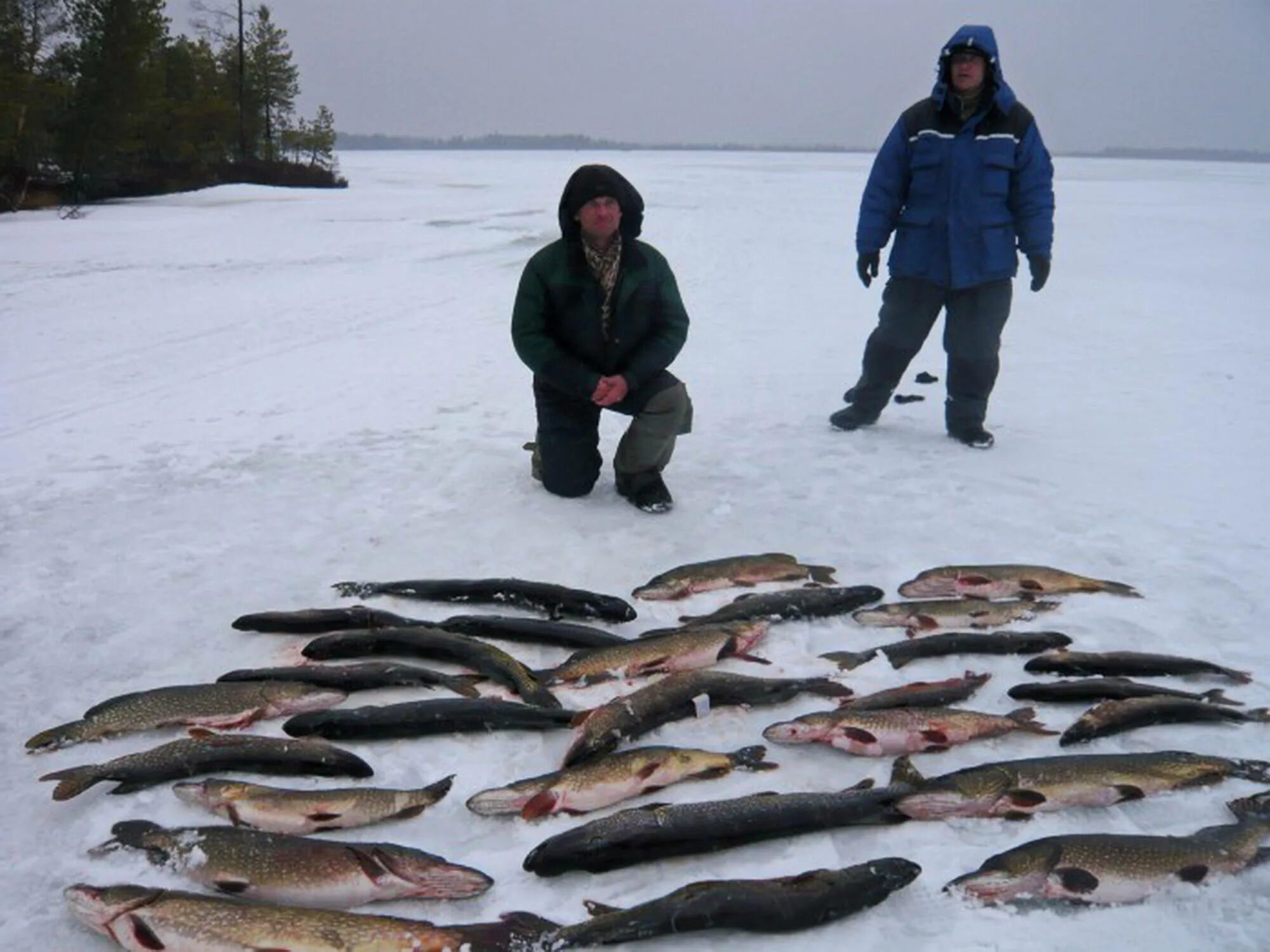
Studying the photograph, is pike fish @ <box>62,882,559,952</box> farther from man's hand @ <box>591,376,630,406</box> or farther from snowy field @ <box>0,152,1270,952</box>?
man's hand @ <box>591,376,630,406</box>

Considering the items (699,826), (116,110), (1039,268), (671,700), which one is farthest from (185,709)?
(116,110)

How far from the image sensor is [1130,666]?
3.79 m

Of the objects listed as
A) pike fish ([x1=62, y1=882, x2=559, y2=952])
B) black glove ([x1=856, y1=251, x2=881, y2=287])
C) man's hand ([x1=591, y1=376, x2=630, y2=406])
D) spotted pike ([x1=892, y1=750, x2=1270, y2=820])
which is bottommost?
pike fish ([x1=62, y1=882, x2=559, y2=952])

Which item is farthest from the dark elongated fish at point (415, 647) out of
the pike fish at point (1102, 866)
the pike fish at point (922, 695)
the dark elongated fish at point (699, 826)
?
the pike fish at point (1102, 866)

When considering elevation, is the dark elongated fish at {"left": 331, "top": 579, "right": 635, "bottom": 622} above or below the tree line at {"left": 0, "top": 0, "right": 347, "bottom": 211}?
below

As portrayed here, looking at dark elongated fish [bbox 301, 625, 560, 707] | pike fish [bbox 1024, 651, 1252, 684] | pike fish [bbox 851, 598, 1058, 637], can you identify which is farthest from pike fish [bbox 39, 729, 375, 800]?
pike fish [bbox 1024, 651, 1252, 684]

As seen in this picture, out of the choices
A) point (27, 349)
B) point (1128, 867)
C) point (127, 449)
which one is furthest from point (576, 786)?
point (27, 349)

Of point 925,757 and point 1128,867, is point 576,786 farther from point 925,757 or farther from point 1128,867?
point 1128,867

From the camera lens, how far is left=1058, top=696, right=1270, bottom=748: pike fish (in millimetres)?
3369

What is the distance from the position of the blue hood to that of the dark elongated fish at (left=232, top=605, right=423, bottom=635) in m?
4.90

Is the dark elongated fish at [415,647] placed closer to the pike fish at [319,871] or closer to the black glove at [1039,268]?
the pike fish at [319,871]

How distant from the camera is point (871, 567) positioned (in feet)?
16.1

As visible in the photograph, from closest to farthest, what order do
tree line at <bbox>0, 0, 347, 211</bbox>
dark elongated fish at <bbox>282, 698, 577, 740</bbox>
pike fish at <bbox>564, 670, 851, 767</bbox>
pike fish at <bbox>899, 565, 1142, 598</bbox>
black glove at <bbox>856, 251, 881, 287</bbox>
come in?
pike fish at <bbox>564, 670, 851, 767</bbox>
dark elongated fish at <bbox>282, 698, 577, 740</bbox>
pike fish at <bbox>899, 565, 1142, 598</bbox>
black glove at <bbox>856, 251, 881, 287</bbox>
tree line at <bbox>0, 0, 347, 211</bbox>

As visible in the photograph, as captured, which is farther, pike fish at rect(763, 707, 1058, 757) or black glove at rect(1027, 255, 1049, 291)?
black glove at rect(1027, 255, 1049, 291)
